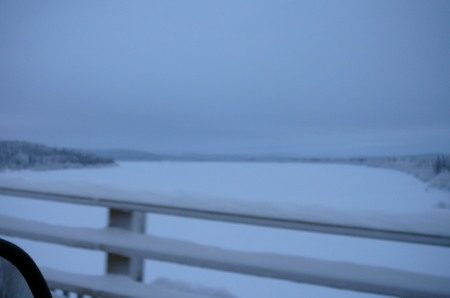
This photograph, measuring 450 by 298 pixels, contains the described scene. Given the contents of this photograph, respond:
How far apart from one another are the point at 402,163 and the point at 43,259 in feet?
8.30

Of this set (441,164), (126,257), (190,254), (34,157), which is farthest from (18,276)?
(441,164)

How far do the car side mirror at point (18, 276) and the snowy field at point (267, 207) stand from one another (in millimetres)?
1121

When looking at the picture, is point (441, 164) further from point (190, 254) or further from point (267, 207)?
point (190, 254)

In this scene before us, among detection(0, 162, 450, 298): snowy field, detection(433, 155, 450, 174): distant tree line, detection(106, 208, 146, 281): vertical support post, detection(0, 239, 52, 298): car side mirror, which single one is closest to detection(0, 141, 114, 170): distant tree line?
detection(0, 162, 450, 298): snowy field

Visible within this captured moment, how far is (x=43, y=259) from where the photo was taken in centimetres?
276

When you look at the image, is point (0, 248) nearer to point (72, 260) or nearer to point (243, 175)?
point (72, 260)

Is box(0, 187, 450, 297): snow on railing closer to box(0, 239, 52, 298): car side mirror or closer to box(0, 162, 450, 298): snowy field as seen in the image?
box(0, 162, 450, 298): snowy field

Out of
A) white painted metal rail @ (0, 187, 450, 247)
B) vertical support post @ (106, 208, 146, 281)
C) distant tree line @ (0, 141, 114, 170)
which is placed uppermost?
distant tree line @ (0, 141, 114, 170)

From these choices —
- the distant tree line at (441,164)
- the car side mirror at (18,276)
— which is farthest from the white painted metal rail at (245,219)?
the car side mirror at (18,276)

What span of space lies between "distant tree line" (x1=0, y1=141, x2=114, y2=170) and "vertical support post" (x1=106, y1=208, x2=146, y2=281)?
0.84 m

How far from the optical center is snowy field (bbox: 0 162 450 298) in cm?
207

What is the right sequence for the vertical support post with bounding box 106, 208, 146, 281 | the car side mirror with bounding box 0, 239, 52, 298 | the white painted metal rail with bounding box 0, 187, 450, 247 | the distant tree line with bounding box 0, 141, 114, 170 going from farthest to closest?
the distant tree line with bounding box 0, 141, 114, 170
the vertical support post with bounding box 106, 208, 146, 281
the white painted metal rail with bounding box 0, 187, 450, 247
the car side mirror with bounding box 0, 239, 52, 298

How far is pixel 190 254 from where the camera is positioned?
7.07ft

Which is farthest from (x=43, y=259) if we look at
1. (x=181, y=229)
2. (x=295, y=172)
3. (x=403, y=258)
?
(x=403, y=258)
